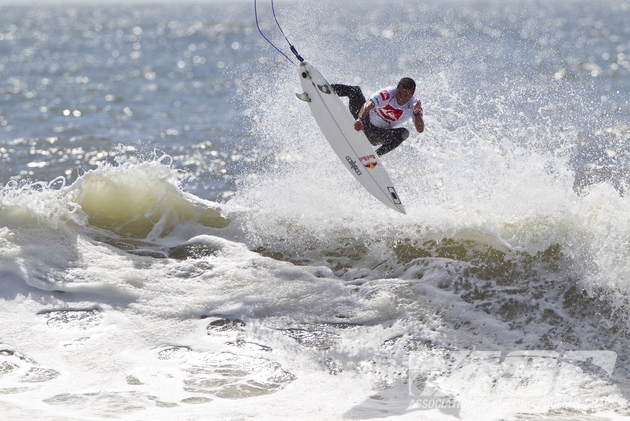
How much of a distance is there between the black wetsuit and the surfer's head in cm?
53

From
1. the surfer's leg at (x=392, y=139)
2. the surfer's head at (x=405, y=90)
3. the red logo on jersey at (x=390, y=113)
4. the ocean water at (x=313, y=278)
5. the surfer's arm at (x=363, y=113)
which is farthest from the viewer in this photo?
the surfer's leg at (x=392, y=139)

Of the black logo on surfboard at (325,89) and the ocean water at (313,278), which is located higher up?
the black logo on surfboard at (325,89)

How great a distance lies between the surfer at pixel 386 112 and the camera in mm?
9445

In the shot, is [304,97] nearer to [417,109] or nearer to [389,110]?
[389,110]

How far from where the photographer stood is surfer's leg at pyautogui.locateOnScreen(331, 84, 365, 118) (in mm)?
10203

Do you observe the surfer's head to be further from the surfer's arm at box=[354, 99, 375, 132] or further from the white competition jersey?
the surfer's arm at box=[354, 99, 375, 132]

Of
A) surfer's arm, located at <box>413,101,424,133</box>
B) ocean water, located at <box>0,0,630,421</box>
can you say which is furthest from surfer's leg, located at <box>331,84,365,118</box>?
ocean water, located at <box>0,0,630,421</box>

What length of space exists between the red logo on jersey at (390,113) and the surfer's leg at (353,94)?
1.83ft

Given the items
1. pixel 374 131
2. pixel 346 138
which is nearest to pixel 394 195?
pixel 374 131

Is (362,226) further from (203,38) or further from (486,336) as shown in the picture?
(203,38)

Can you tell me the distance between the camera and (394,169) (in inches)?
485

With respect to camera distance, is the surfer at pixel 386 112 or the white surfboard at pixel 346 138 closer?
the surfer at pixel 386 112

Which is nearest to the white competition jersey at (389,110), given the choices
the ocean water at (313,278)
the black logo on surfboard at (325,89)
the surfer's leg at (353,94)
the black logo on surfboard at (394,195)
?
the surfer's leg at (353,94)

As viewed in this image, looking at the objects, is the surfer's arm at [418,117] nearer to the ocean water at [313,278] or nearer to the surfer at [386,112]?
the surfer at [386,112]
